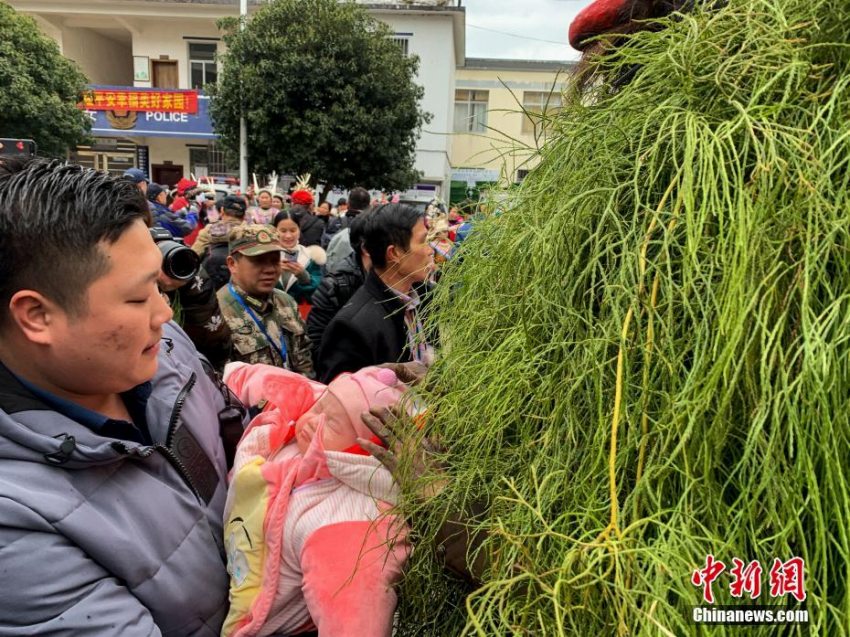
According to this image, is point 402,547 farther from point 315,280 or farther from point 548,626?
point 315,280

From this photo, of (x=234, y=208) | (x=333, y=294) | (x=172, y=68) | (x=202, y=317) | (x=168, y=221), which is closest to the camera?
(x=202, y=317)

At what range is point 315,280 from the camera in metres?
4.57

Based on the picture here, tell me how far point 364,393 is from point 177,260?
0.68 metres

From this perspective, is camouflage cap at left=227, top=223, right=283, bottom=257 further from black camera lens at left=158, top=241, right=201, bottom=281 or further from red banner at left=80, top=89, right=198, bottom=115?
red banner at left=80, top=89, right=198, bottom=115

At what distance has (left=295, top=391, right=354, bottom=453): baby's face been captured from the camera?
1070 mm

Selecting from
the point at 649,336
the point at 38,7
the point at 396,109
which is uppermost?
the point at 38,7

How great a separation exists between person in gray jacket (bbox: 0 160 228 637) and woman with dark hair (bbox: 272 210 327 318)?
3.12 metres

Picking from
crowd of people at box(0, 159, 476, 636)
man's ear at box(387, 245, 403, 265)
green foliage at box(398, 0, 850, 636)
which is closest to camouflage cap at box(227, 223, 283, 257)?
man's ear at box(387, 245, 403, 265)

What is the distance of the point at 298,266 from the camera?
13.6 feet

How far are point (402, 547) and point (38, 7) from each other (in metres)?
23.1

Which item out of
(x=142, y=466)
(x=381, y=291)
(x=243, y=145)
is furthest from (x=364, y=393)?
(x=243, y=145)

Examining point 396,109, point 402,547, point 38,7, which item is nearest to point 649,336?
point 402,547

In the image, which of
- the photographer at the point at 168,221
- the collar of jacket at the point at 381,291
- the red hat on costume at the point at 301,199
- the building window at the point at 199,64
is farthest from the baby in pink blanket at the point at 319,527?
the building window at the point at 199,64

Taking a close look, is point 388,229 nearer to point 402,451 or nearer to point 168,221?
point 402,451
